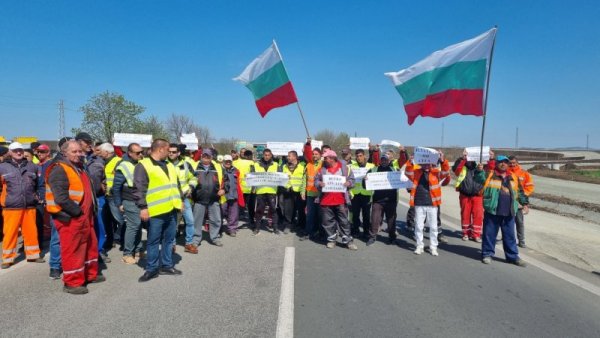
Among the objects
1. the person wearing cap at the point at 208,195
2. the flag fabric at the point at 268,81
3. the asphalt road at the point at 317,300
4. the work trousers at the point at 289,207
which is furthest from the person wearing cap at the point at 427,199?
the person wearing cap at the point at 208,195

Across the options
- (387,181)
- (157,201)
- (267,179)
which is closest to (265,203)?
(267,179)

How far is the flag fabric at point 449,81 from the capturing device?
21.0 ft

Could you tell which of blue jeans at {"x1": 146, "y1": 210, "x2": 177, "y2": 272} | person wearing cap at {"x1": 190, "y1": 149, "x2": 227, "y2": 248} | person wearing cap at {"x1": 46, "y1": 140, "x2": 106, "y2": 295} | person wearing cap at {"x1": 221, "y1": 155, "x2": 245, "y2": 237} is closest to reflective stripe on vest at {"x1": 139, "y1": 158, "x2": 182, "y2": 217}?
blue jeans at {"x1": 146, "y1": 210, "x2": 177, "y2": 272}

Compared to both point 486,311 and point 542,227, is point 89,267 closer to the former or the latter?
point 486,311

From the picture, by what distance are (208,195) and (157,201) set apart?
1953mm

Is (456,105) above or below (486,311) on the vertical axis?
above

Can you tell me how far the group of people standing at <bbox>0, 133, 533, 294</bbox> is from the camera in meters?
4.40

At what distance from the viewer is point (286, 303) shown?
3967mm

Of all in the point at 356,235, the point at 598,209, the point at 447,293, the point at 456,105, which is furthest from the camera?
the point at 598,209

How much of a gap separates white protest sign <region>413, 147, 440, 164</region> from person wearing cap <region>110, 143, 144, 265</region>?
15.8 ft

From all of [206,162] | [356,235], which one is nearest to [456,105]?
[356,235]

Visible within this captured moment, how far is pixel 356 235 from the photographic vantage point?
24.5 ft

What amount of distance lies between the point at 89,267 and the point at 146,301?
3.85 feet

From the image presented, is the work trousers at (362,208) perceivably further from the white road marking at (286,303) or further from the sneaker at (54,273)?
the sneaker at (54,273)
